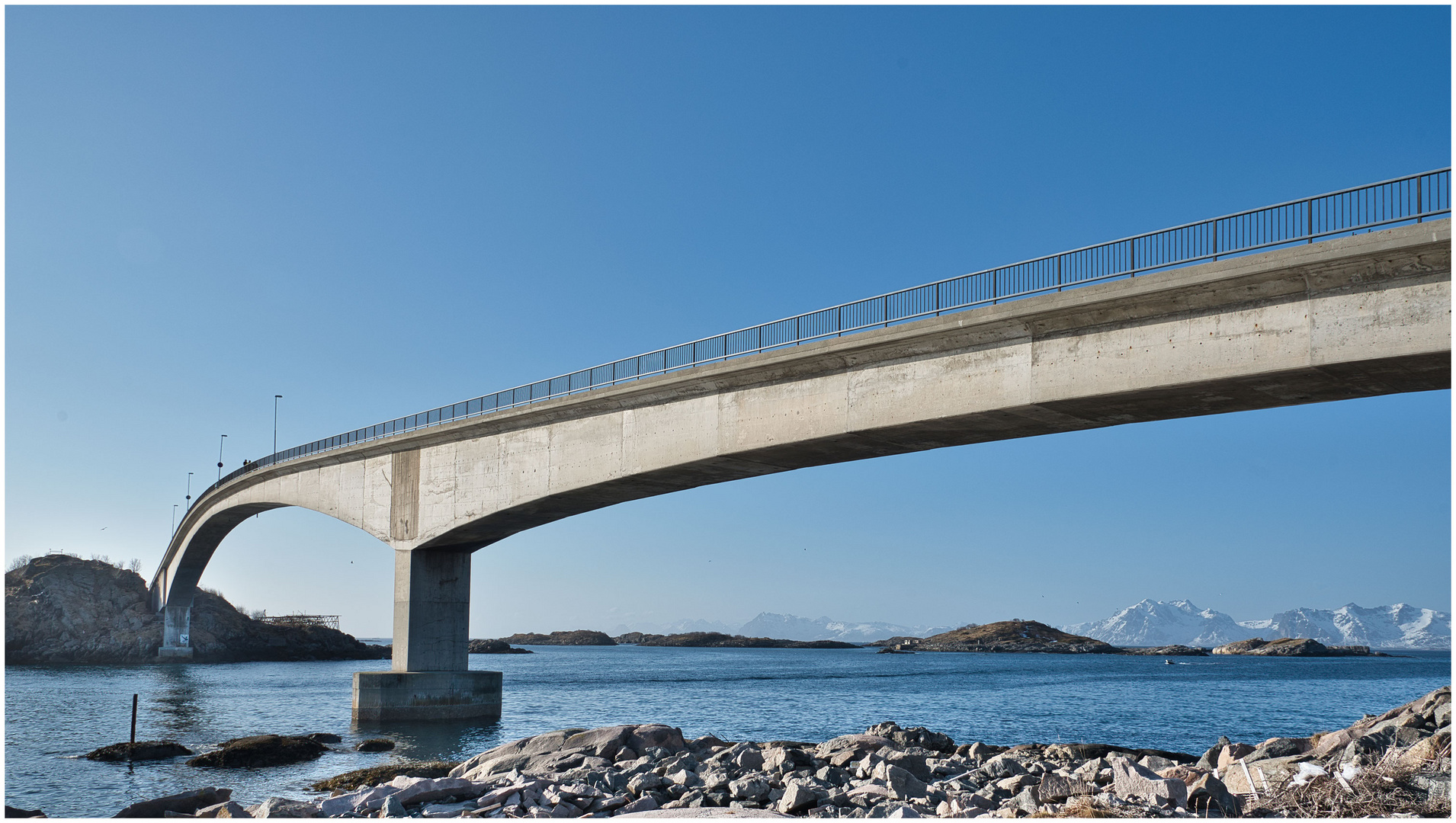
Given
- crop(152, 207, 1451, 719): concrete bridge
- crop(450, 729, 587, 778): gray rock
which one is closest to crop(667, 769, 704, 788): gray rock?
crop(450, 729, 587, 778): gray rock

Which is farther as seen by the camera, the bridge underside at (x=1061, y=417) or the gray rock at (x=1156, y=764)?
the bridge underside at (x=1061, y=417)

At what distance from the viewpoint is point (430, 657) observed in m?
32.3

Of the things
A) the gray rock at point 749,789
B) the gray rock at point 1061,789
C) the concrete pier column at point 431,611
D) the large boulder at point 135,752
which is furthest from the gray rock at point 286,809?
the concrete pier column at point 431,611

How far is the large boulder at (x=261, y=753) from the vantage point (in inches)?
862

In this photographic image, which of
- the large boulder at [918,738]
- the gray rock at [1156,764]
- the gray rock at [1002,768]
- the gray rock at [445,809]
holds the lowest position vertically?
the large boulder at [918,738]

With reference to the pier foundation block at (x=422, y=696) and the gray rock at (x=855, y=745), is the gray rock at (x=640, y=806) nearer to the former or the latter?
the gray rock at (x=855, y=745)

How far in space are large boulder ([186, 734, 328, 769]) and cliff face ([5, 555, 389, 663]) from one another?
61.9 m

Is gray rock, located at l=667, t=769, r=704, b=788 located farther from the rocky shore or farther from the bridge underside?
the bridge underside

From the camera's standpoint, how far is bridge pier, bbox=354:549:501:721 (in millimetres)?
30781

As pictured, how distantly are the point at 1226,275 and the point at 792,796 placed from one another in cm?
1064

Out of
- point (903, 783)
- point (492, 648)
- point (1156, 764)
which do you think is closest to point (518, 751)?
point (903, 783)

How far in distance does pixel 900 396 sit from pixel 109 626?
78461mm

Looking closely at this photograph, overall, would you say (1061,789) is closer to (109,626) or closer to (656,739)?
(656,739)

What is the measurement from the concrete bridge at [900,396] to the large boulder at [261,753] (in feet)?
22.8
